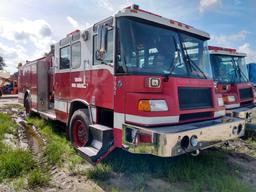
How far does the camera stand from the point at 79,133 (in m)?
5.16

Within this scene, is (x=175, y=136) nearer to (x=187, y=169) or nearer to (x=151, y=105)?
(x=151, y=105)

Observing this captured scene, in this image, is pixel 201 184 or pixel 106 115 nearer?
pixel 201 184

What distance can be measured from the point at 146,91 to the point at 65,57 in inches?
126

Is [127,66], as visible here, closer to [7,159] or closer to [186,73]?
[186,73]

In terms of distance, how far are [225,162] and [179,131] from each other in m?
1.99

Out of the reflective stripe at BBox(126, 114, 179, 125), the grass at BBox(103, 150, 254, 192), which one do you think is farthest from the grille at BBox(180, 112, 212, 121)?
the grass at BBox(103, 150, 254, 192)

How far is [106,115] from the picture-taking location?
4551 mm

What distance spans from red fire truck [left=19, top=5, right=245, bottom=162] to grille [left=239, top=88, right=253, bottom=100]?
3.11 meters

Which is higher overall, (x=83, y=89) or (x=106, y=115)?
(x=83, y=89)

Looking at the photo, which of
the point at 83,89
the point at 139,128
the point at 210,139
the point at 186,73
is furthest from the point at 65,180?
the point at 186,73

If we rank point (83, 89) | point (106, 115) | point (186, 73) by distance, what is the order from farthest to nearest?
1. point (83, 89)
2. point (106, 115)
3. point (186, 73)

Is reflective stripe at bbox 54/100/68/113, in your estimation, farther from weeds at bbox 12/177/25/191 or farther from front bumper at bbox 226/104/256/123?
front bumper at bbox 226/104/256/123

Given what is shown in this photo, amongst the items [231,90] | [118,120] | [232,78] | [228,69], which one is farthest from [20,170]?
[228,69]

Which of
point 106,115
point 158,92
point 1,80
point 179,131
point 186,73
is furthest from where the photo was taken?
point 1,80
